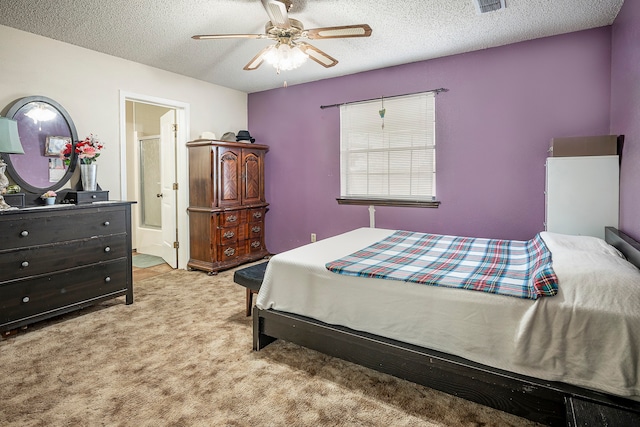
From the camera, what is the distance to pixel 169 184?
4.79 metres

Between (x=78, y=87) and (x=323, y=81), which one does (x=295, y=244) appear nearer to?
(x=323, y=81)

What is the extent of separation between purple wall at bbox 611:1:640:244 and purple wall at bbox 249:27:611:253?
0.31 meters

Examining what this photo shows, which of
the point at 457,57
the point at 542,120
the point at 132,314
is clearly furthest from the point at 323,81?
the point at 132,314

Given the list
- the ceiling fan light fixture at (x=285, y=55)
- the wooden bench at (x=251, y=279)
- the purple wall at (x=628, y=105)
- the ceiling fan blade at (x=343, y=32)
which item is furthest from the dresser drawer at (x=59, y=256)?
the purple wall at (x=628, y=105)

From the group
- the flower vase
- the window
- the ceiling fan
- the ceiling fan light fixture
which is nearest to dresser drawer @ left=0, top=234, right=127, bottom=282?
the flower vase

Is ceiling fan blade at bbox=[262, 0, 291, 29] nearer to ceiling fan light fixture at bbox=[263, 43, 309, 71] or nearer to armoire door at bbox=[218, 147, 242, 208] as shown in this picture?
ceiling fan light fixture at bbox=[263, 43, 309, 71]

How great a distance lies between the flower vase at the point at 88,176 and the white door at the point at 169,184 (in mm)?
1288

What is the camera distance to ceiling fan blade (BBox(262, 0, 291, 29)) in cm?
214

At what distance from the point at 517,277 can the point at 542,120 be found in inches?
86.1

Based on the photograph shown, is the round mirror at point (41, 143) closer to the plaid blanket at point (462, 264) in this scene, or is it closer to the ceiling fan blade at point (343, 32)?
the ceiling fan blade at point (343, 32)

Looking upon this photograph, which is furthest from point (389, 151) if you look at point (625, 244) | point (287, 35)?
point (625, 244)

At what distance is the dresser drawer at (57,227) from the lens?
2619 mm

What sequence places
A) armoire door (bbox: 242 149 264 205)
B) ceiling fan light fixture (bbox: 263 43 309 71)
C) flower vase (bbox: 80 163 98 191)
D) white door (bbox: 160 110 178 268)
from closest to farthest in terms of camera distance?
ceiling fan light fixture (bbox: 263 43 309 71)
flower vase (bbox: 80 163 98 191)
white door (bbox: 160 110 178 268)
armoire door (bbox: 242 149 264 205)

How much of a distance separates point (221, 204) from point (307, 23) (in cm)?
241
